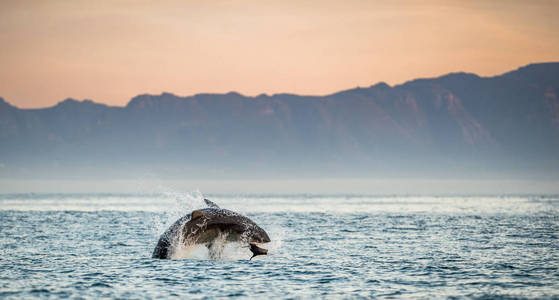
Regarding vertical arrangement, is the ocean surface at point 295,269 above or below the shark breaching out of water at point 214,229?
below

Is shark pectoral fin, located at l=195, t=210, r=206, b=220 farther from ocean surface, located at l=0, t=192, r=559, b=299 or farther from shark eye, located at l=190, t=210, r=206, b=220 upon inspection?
ocean surface, located at l=0, t=192, r=559, b=299

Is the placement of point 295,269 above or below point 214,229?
below

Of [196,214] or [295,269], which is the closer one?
[196,214]

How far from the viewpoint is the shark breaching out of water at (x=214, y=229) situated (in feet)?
78.3

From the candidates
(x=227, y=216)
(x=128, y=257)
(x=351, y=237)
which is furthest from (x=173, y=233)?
(x=351, y=237)

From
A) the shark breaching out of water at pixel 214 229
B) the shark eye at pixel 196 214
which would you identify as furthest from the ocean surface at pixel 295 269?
the shark eye at pixel 196 214

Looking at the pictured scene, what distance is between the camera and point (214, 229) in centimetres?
2445

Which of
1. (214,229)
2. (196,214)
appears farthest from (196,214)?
(214,229)

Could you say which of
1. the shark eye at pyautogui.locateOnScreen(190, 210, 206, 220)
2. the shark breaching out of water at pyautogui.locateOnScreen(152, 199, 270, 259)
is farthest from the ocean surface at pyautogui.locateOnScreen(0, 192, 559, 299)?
the shark eye at pyautogui.locateOnScreen(190, 210, 206, 220)

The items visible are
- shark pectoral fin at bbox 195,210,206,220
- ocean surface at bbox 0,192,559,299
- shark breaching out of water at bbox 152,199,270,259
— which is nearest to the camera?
ocean surface at bbox 0,192,559,299

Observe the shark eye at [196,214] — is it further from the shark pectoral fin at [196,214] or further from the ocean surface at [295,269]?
the ocean surface at [295,269]

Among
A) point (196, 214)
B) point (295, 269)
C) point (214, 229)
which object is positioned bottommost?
Result: point (295, 269)

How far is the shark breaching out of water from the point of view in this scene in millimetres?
23875

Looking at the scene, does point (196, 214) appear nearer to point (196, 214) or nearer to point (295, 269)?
point (196, 214)
